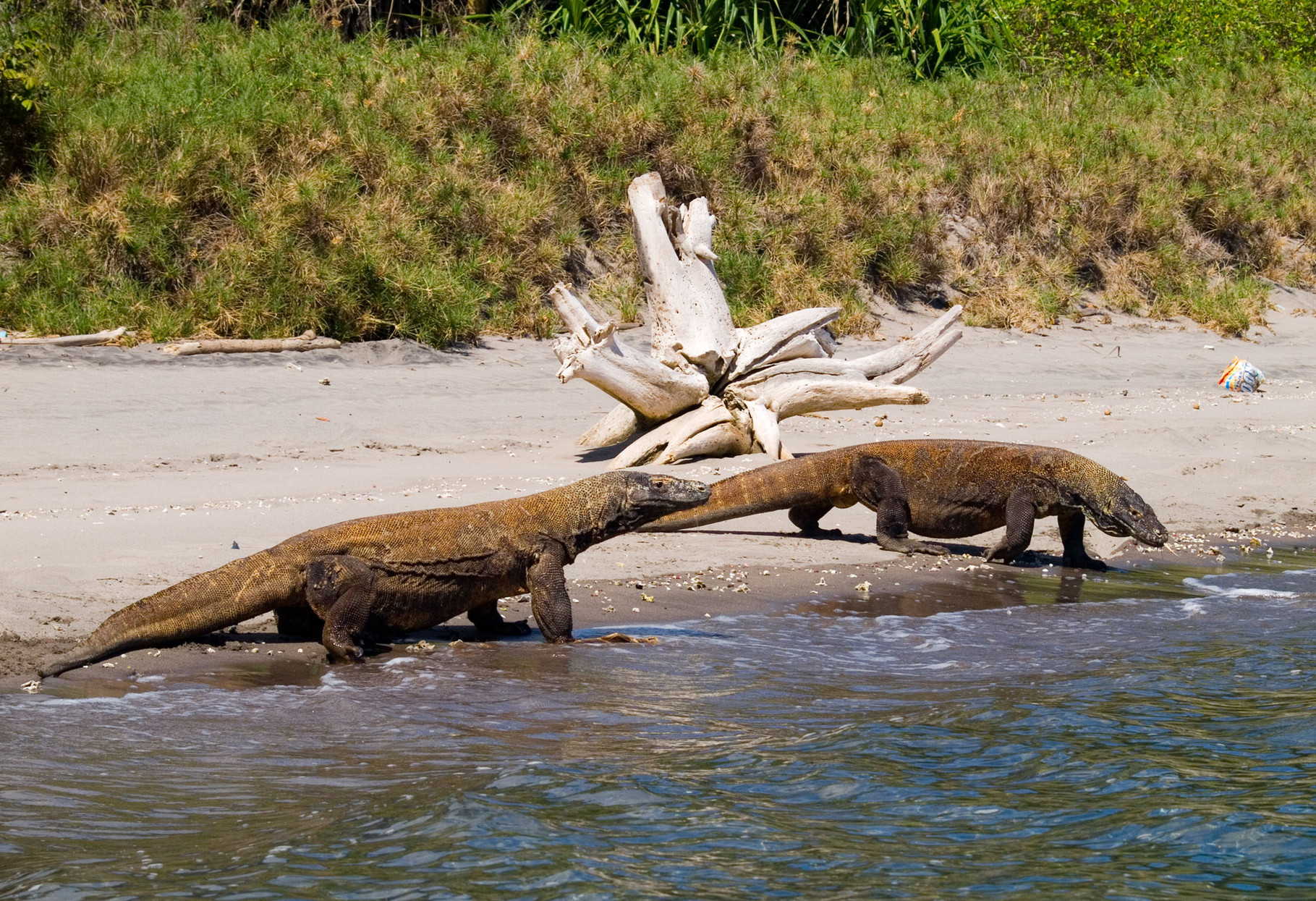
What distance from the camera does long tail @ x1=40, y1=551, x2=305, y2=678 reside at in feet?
18.8

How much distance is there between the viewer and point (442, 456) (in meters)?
10.5

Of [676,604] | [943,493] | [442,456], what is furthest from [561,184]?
[676,604]

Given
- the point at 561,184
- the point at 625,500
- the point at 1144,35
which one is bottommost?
the point at 625,500

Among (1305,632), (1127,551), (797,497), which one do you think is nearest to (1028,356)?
(1127,551)

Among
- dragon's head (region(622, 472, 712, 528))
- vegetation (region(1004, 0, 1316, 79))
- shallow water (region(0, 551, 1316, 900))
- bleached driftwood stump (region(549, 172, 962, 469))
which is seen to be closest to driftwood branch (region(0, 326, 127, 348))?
bleached driftwood stump (region(549, 172, 962, 469))

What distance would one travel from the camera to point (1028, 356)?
1534cm

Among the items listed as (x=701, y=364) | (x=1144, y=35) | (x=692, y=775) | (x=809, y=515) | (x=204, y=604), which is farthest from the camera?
(x=1144, y=35)

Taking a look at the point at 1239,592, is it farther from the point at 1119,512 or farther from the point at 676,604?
the point at 676,604

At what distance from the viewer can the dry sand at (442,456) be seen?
7.25 meters

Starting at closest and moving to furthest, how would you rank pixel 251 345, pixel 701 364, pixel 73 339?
pixel 701 364, pixel 73 339, pixel 251 345

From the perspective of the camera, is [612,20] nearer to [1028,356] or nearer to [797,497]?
[1028,356]

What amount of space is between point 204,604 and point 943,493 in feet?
15.8

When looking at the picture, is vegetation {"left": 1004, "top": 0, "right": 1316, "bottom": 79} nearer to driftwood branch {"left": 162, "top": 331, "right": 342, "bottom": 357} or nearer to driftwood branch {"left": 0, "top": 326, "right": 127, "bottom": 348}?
driftwood branch {"left": 162, "top": 331, "right": 342, "bottom": 357}

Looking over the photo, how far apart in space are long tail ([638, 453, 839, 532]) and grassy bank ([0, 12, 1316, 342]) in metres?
5.10
